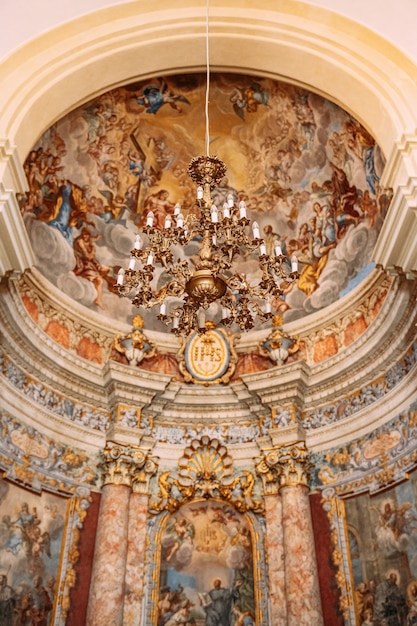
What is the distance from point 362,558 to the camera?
9.55 m

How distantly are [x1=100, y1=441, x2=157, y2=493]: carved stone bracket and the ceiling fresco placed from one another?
286 cm

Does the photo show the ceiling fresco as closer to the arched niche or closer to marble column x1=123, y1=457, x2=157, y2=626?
marble column x1=123, y1=457, x2=157, y2=626

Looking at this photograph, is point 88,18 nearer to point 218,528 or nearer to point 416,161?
point 416,161

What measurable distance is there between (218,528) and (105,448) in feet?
8.03

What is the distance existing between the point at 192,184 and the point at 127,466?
5.96 meters

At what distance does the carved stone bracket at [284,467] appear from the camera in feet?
34.7

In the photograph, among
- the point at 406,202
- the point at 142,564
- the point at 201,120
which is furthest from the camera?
the point at 201,120

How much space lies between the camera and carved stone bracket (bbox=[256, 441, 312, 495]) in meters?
10.6

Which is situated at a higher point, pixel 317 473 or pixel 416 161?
pixel 416 161

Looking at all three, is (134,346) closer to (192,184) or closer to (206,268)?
(192,184)

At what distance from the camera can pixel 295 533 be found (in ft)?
32.8

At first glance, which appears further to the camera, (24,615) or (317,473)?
(317,473)

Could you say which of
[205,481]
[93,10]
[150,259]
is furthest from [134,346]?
[93,10]

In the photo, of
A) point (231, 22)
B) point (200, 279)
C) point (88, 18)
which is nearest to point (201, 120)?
point (231, 22)
